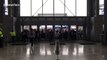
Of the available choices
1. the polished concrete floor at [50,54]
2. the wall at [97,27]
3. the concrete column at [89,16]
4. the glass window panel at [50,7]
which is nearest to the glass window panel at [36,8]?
the glass window panel at [50,7]

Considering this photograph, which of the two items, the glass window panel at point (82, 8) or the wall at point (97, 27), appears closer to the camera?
the wall at point (97, 27)

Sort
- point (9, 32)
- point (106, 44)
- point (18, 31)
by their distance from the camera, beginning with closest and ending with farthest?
point (106, 44)
point (9, 32)
point (18, 31)

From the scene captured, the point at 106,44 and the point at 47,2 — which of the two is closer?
the point at 106,44

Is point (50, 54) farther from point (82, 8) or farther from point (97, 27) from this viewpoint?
point (82, 8)

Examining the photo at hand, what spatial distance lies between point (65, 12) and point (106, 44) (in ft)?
53.6

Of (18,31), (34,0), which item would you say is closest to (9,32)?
(18,31)

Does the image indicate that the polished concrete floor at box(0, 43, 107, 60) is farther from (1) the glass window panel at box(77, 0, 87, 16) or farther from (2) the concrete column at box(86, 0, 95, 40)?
(1) the glass window panel at box(77, 0, 87, 16)

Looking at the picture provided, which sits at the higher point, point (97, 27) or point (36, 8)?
point (36, 8)

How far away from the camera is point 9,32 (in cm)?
3778

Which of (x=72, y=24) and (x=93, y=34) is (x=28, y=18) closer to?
(x=72, y=24)

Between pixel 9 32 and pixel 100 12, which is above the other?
pixel 100 12

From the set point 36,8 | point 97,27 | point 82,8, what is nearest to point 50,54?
point 97,27

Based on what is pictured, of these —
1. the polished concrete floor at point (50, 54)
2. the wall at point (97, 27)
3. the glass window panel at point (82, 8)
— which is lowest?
the polished concrete floor at point (50, 54)

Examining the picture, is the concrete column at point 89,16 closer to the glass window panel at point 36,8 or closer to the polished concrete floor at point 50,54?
the glass window panel at point 36,8
